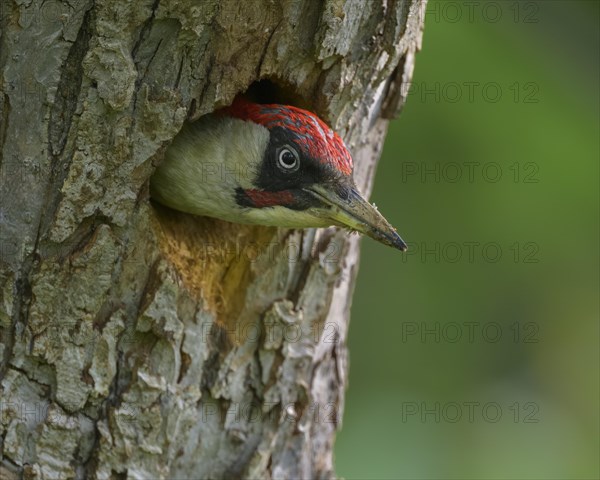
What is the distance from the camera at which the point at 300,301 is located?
11.4ft

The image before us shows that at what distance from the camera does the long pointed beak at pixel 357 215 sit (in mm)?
2979

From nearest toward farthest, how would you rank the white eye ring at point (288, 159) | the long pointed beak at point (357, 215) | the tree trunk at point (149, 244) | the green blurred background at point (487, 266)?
the tree trunk at point (149, 244)
the long pointed beak at point (357, 215)
the white eye ring at point (288, 159)
the green blurred background at point (487, 266)

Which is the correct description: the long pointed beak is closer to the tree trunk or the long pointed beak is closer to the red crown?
the red crown

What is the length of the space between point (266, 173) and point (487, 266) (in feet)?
9.65

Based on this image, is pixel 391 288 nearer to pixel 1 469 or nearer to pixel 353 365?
pixel 353 365

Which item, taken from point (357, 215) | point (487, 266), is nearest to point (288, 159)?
point (357, 215)

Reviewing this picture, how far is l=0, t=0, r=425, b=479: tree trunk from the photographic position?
276 centimetres

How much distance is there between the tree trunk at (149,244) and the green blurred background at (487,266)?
1620 mm

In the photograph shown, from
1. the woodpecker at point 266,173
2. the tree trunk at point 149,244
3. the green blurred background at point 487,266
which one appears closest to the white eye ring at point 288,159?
the woodpecker at point 266,173

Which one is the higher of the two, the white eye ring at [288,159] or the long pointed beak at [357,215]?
the white eye ring at [288,159]

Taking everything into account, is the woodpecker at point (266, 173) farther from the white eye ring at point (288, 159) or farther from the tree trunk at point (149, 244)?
the tree trunk at point (149, 244)

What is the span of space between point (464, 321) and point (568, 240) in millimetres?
825

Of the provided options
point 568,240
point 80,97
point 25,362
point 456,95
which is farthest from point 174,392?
point 568,240

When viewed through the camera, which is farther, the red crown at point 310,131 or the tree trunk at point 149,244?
the red crown at point 310,131
